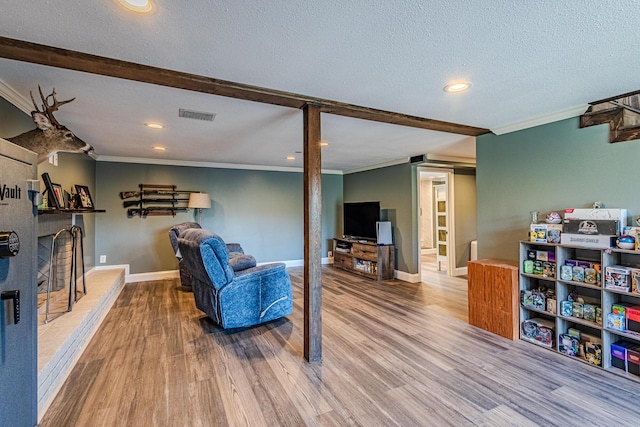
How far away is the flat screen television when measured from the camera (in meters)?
5.81

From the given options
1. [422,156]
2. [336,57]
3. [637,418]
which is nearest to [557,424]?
[637,418]

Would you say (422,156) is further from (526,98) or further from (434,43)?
(434,43)

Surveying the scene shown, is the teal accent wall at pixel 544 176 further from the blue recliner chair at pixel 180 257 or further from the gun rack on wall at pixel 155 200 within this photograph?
the gun rack on wall at pixel 155 200

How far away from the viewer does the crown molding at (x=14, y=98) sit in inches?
87.7

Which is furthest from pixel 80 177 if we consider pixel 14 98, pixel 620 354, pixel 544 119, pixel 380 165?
pixel 620 354

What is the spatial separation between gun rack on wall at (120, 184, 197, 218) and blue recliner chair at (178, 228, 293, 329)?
256cm

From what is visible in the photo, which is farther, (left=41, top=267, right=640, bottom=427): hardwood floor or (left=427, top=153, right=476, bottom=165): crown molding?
(left=427, top=153, right=476, bottom=165): crown molding

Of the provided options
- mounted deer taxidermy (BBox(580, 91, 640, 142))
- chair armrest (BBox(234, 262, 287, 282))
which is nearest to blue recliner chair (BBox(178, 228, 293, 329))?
chair armrest (BBox(234, 262, 287, 282))

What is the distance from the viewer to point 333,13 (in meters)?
1.46

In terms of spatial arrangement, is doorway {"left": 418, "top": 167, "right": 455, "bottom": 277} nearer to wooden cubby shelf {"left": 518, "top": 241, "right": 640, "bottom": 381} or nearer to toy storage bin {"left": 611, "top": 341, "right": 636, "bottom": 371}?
wooden cubby shelf {"left": 518, "top": 241, "right": 640, "bottom": 381}

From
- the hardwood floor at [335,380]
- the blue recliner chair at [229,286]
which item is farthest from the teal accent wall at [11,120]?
the hardwood floor at [335,380]

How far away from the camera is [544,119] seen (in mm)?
3049

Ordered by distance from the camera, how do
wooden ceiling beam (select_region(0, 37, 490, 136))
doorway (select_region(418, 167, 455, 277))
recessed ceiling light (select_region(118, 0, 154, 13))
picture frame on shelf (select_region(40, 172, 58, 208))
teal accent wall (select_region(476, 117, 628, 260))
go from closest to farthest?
recessed ceiling light (select_region(118, 0, 154, 13))
wooden ceiling beam (select_region(0, 37, 490, 136))
teal accent wall (select_region(476, 117, 628, 260))
picture frame on shelf (select_region(40, 172, 58, 208))
doorway (select_region(418, 167, 455, 277))

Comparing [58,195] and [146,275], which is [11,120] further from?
[146,275]
